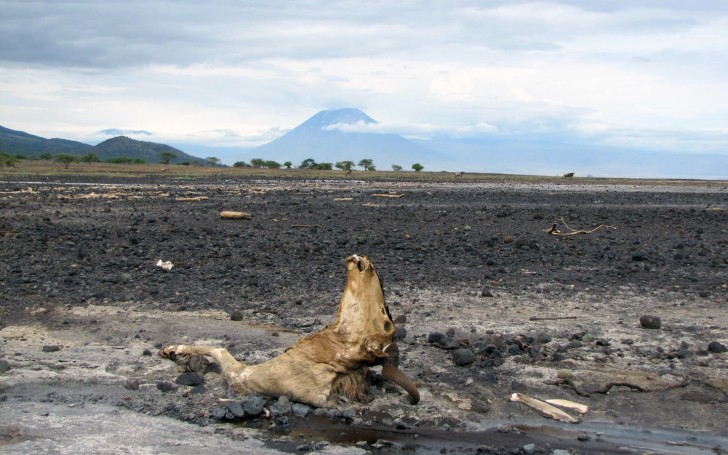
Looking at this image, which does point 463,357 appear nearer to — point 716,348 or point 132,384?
point 716,348

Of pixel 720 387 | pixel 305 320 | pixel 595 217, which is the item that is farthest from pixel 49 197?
pixel 720 387

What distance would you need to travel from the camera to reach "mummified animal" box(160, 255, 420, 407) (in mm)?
7918

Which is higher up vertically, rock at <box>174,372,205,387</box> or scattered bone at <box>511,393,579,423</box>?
scattered bone at <box>511,393,579,423</box>

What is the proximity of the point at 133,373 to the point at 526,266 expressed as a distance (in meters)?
8.34

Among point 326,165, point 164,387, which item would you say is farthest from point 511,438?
point 326,165

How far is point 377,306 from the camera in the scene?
809cm

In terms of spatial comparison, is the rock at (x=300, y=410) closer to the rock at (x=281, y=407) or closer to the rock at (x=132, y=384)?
the rock at (x=281, y=407)

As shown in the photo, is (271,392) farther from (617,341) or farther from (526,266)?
(526,266)

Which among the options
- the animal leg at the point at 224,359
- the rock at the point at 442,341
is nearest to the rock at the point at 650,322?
the rock at the point at 442,341

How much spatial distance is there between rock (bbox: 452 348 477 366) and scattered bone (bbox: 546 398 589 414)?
1.15 metres

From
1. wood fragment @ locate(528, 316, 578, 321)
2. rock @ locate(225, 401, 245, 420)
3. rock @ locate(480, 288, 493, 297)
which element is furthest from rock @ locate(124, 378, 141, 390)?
rock @ locate(480, 288, 493, 297)

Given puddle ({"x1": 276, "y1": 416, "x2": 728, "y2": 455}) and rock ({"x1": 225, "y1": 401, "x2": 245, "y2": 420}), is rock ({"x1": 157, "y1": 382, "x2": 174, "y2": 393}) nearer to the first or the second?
rock ({"x1": 225, "y1": 401, "x2": 245, "y2": 420})

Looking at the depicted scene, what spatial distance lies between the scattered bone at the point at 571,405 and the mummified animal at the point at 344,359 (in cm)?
138

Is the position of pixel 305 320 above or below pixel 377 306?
below
